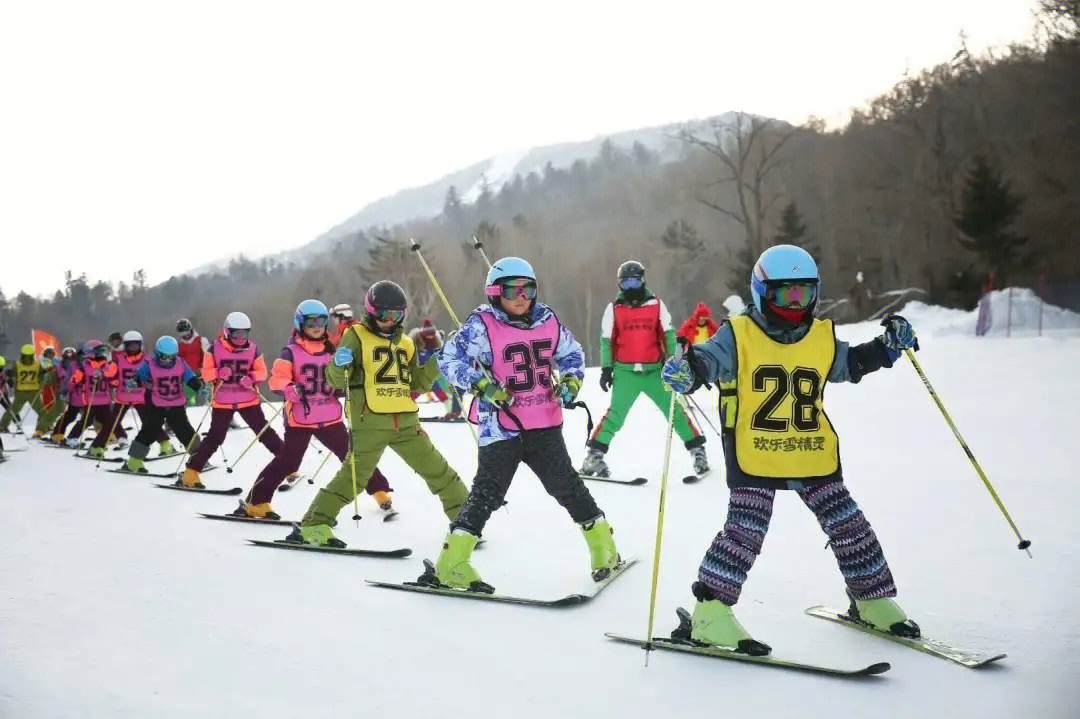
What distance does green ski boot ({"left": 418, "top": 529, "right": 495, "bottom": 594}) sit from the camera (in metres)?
4.82

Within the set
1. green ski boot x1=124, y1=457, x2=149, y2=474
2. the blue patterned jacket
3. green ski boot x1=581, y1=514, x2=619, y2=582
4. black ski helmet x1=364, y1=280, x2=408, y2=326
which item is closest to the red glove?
black ski helmet x1=364, y1=280, x2=408, y2=326

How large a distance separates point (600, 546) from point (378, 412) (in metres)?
1.97

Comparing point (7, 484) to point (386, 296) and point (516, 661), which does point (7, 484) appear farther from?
point (516, 661)

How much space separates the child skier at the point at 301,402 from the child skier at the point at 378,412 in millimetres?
1237

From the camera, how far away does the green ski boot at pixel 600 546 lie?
4.96 metres

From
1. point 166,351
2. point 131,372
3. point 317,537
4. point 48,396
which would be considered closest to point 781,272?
point 317,537

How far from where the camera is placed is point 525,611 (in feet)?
14.8

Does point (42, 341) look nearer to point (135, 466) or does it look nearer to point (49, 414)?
point (49, 414)

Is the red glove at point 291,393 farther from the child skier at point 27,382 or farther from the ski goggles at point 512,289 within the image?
the child skier at point 27,382

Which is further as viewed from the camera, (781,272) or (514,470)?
(514,470)

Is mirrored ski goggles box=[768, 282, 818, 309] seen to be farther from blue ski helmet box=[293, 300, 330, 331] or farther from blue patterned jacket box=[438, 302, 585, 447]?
blue ski helmet box=[293, 300, 330, 331]

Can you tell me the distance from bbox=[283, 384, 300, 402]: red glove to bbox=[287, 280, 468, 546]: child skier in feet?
4.56

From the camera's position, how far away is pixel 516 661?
Result: 3.78m

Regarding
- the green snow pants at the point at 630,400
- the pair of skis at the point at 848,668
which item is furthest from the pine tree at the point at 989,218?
the pair of skis at the point at 848,668
